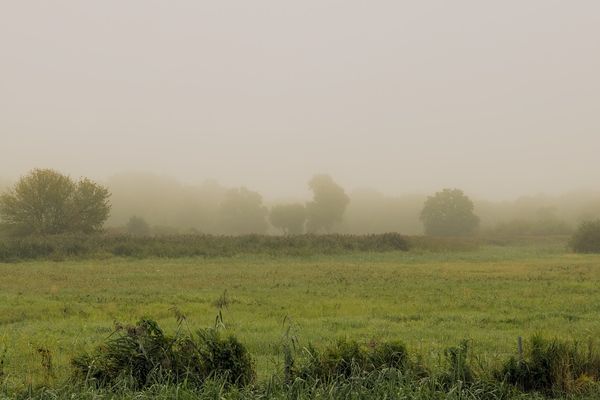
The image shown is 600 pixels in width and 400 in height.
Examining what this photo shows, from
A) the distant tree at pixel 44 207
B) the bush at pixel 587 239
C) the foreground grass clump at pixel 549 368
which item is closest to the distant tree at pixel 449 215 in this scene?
the bush at pixel 587 239

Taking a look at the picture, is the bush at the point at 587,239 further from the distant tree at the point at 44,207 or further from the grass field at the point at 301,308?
the distant tree at the point at 44,207

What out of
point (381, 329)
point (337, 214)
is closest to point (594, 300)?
point (381, 329)

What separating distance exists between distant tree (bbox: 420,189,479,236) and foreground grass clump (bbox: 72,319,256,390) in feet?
400

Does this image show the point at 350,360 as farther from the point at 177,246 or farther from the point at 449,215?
the point at 449,215

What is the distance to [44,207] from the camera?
66.9 meters

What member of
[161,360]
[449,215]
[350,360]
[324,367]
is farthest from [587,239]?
[161,360]

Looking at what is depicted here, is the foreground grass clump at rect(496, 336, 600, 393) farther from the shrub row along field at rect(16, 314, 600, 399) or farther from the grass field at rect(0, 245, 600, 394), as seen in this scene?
the grass field at rect(0, 245, 600, 394)

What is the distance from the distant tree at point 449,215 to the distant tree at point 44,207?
280 feet

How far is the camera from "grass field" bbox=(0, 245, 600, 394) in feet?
44.5

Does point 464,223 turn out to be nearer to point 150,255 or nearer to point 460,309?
point 150,255

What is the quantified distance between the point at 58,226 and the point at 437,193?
304 feet

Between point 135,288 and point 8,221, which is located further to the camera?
point 8,221

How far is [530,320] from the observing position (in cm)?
1727

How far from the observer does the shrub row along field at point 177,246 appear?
50562 millimetres
